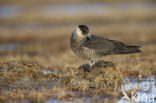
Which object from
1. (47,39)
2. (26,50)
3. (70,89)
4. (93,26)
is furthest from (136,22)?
(70,89)

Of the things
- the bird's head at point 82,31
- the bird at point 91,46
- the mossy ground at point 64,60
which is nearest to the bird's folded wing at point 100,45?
the bird at point 91,46

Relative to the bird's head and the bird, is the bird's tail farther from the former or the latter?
the bird's head

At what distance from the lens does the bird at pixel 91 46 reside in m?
7.19

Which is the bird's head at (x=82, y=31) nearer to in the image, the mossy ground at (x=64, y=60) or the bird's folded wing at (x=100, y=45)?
the bird's folded wing at (x=100, y=45)

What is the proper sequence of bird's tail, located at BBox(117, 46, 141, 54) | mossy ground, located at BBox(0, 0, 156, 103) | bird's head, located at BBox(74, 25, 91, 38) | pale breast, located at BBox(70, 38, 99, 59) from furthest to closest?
bird's tail, located at BBox(117, 46, 141, 54) < bird's head, located at BBox(74, 25, 91, 38) < pale breast, located at BBox(70, 38, 99, 59) < mossy ground, located at BBox(0, 0, 156, 103)

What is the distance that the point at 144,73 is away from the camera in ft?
25.4

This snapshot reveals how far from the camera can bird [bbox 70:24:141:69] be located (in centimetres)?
719

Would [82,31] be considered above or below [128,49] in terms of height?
above

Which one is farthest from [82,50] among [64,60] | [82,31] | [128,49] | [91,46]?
[64,60]

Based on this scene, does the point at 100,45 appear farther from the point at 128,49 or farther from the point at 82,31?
the point at 128,49

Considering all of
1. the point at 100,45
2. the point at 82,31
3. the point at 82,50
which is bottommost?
the point at 82,50

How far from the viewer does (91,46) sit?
720cm

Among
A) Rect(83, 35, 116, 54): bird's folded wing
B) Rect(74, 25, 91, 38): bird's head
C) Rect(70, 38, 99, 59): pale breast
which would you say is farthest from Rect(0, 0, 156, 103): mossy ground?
Rect(74, 25, 91, 38): bird's head

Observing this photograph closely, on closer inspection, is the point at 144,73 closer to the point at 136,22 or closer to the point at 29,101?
the point at 29,101
